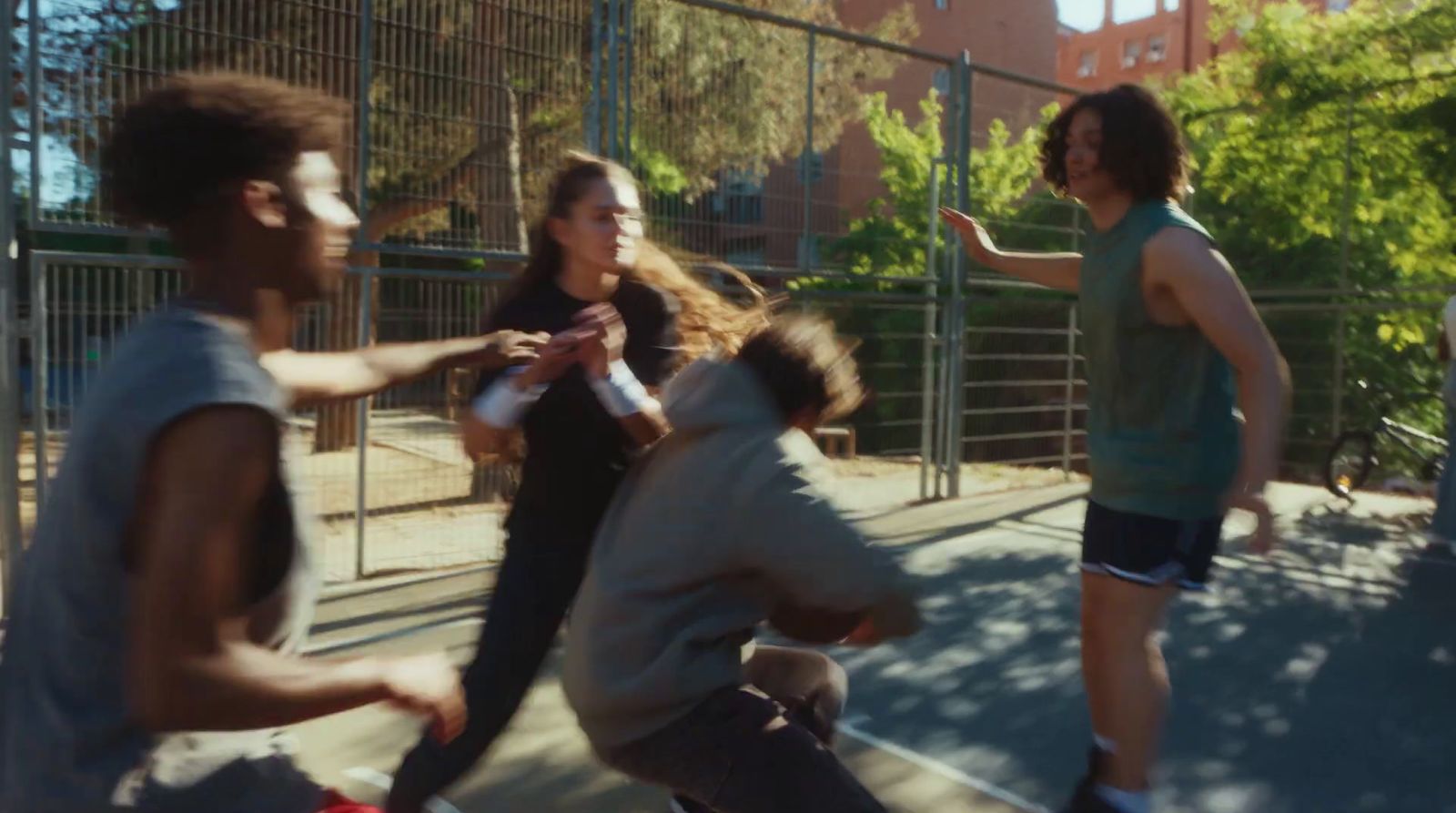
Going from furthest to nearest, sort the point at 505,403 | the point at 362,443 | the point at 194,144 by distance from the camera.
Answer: the point at 362,443 < the point at 505,403 < the point at 194,144

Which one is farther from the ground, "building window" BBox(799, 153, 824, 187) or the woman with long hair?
"building window" BBox(799, 153, 824, 187)

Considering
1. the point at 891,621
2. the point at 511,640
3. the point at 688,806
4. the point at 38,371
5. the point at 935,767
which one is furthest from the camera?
the point at 38,371

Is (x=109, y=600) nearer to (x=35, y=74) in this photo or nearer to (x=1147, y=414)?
(x=1147, y=414)

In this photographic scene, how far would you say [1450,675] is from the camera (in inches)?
209

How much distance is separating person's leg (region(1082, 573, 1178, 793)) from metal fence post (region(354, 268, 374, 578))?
13.5 ft

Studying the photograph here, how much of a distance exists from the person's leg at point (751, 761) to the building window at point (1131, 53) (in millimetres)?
64354

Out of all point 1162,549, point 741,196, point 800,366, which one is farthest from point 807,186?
point 800,366

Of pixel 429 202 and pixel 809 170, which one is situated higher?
pixel 809 170

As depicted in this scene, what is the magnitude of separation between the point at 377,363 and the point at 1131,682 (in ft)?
6.58

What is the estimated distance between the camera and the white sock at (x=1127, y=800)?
129 inches

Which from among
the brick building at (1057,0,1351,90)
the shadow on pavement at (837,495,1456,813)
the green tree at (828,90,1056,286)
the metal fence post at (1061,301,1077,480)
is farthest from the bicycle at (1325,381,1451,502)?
the brick building at (1057,0,1351,90)

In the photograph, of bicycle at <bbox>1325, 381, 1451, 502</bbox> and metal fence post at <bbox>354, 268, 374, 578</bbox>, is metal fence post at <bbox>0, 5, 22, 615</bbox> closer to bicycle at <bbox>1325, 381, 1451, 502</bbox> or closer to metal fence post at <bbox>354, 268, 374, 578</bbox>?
metal fence post at <bbox>354, 268, 374, 578</bbox>

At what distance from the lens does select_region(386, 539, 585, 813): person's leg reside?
2.92 m

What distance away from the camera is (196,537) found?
128 cm
